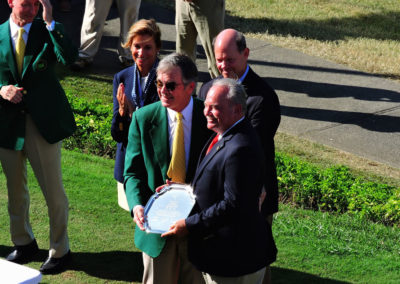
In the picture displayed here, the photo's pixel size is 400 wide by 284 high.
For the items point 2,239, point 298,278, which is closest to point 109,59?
point 2,239

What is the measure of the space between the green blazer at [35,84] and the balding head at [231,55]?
43.8 inches

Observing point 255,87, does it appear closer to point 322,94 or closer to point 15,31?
point 15,31

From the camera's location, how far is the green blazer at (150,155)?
4449mm

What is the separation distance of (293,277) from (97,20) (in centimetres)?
541

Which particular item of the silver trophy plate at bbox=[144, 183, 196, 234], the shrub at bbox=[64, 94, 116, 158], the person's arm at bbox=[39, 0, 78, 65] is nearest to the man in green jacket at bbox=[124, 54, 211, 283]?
the silver trophy plate at bbox=[144, 183, 196, 234]

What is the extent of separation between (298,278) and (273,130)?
60.1 inches

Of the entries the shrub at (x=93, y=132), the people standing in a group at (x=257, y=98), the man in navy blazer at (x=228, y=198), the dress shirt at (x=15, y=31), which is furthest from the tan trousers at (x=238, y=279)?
the shrub at (x=93, y=132)

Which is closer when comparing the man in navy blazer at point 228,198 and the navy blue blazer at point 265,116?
the man in navy blazer at point 228,198

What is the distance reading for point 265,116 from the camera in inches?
193

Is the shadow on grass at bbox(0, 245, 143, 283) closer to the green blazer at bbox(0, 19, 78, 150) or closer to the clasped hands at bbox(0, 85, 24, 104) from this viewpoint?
the green blazer at bbox(0, 19, 78, 150)

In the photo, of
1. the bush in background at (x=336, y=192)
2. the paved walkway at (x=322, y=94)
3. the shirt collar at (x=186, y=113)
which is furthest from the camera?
the paved walkway at (x=322, y=94)

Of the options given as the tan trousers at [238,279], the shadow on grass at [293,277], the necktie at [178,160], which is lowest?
the shadow on grass at [293,277]

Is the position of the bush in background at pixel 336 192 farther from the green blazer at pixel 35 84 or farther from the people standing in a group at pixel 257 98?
the green blazer at pixel 35 84

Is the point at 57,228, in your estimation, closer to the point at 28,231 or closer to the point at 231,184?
the point at 28,231
